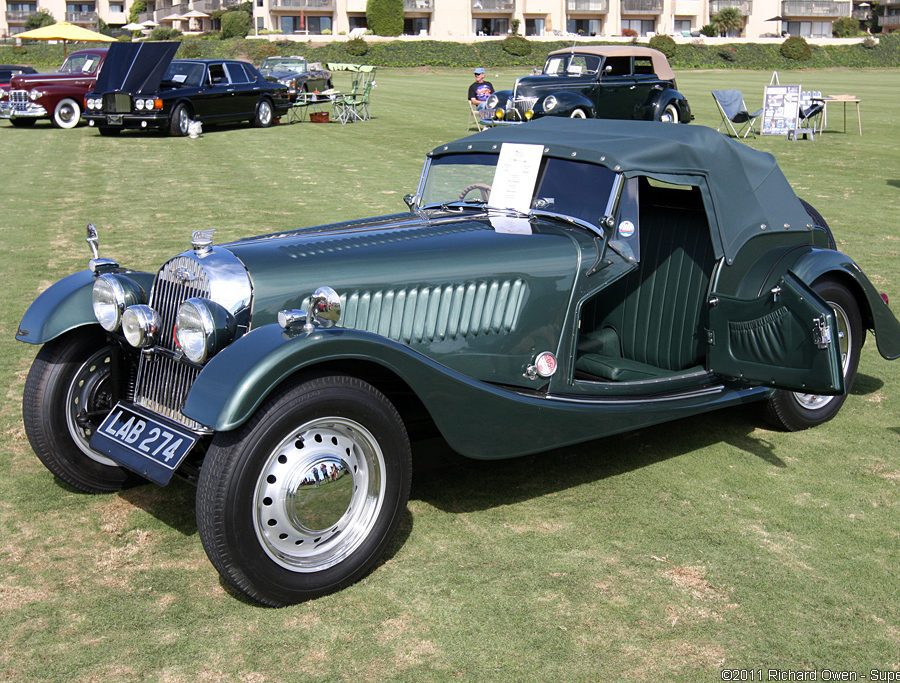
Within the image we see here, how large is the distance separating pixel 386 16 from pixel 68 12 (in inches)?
1655

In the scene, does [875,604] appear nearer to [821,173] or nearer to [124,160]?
[821,173]

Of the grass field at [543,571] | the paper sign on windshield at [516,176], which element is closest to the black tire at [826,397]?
the grass field at [543,571]

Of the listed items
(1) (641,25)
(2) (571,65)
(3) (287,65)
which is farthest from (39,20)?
(2) (571,65)

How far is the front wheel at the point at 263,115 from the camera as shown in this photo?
2405 cm

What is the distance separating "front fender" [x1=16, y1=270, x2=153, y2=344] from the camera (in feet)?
14.8

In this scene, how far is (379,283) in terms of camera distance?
4.23 meters

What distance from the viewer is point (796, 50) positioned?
6347 centimetres

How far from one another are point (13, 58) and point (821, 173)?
51627 mm

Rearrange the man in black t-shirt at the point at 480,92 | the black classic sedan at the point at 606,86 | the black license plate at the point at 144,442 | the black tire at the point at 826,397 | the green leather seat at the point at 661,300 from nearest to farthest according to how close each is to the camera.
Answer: the black license plate at the point at 144,442, the green leather seat at the point at 661,300, the black tire at the point at 826,397, the black classic sedan at the point at 606,86, the man in black t-shirt at the point at 480,92

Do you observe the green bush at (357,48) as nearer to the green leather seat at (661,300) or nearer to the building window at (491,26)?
the building window at (491,26)

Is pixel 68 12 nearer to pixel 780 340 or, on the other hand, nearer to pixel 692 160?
pixel 692 160

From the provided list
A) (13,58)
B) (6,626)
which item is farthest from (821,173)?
(13,58)

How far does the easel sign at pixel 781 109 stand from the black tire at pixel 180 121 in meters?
12.6

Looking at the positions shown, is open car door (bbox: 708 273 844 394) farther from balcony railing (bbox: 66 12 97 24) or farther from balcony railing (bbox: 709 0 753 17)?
balcony railing (bbox: 66 12 97 24)
